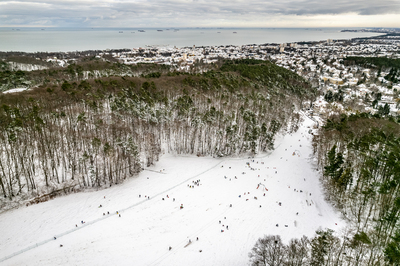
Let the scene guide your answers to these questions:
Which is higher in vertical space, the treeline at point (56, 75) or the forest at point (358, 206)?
the treeline at point (56, 75)

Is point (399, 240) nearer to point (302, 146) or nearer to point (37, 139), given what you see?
point (302, 146)

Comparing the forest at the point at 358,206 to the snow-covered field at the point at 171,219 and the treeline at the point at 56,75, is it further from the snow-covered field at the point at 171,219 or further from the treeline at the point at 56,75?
the treeline at the point at 56,75

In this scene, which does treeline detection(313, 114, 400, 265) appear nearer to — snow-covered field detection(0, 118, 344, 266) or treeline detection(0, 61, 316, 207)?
snow-covered field detection(0, 118, 344, 266)

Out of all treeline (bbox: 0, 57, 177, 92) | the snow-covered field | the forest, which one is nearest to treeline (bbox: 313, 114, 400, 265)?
the forest

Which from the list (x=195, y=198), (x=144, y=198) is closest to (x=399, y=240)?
(x=195, y=198)

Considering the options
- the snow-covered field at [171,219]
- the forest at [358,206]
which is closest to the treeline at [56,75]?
the snow-covered field at [171,219]

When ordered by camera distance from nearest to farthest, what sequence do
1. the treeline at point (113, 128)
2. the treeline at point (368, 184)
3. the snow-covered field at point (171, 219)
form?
1. the treeline at point (368, 184)
2. the snow-covered field at point (171, 219)
3. the treeline at point (113, 128)
